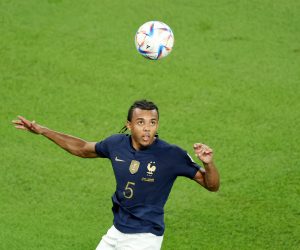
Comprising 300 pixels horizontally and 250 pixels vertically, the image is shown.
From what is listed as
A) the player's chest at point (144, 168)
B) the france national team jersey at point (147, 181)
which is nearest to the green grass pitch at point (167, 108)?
the france national team jersey at point (147, 181)

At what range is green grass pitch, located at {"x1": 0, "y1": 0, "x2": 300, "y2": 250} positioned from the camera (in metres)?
8.56

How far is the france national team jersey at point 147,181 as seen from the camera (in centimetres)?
654

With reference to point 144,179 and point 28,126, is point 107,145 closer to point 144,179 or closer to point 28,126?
point 144,179

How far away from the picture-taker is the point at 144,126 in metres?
A: 6.52

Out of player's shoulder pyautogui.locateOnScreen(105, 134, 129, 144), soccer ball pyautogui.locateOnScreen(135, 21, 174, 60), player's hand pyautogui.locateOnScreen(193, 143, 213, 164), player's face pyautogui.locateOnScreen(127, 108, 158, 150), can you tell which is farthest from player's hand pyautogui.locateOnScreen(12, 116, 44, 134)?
soccer ball pyautogui.locateOnScreen(135, 21, 174, 60)

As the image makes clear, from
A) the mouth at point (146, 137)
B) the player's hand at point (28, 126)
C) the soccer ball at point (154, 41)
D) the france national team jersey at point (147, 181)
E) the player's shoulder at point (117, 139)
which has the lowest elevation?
the france national team jersey at point (147, 181)

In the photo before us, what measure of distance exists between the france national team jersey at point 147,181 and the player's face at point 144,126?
0.42 ft

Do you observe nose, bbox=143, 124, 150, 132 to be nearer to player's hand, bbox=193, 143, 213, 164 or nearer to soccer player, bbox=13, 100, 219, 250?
soccer player, bbox=13, 100, 219, 250

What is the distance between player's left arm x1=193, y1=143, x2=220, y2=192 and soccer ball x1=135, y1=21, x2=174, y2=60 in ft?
8.98

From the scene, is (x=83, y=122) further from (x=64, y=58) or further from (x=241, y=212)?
(x=241, y=212)

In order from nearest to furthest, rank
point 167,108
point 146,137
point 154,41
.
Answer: point 146,137 < point 154,41 < point 167,108

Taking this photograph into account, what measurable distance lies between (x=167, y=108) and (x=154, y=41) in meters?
2.08

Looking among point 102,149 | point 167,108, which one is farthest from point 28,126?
point 167,108

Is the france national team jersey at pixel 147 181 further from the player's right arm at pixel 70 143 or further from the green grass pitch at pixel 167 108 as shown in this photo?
the green grass pitch at pixel 167 108
